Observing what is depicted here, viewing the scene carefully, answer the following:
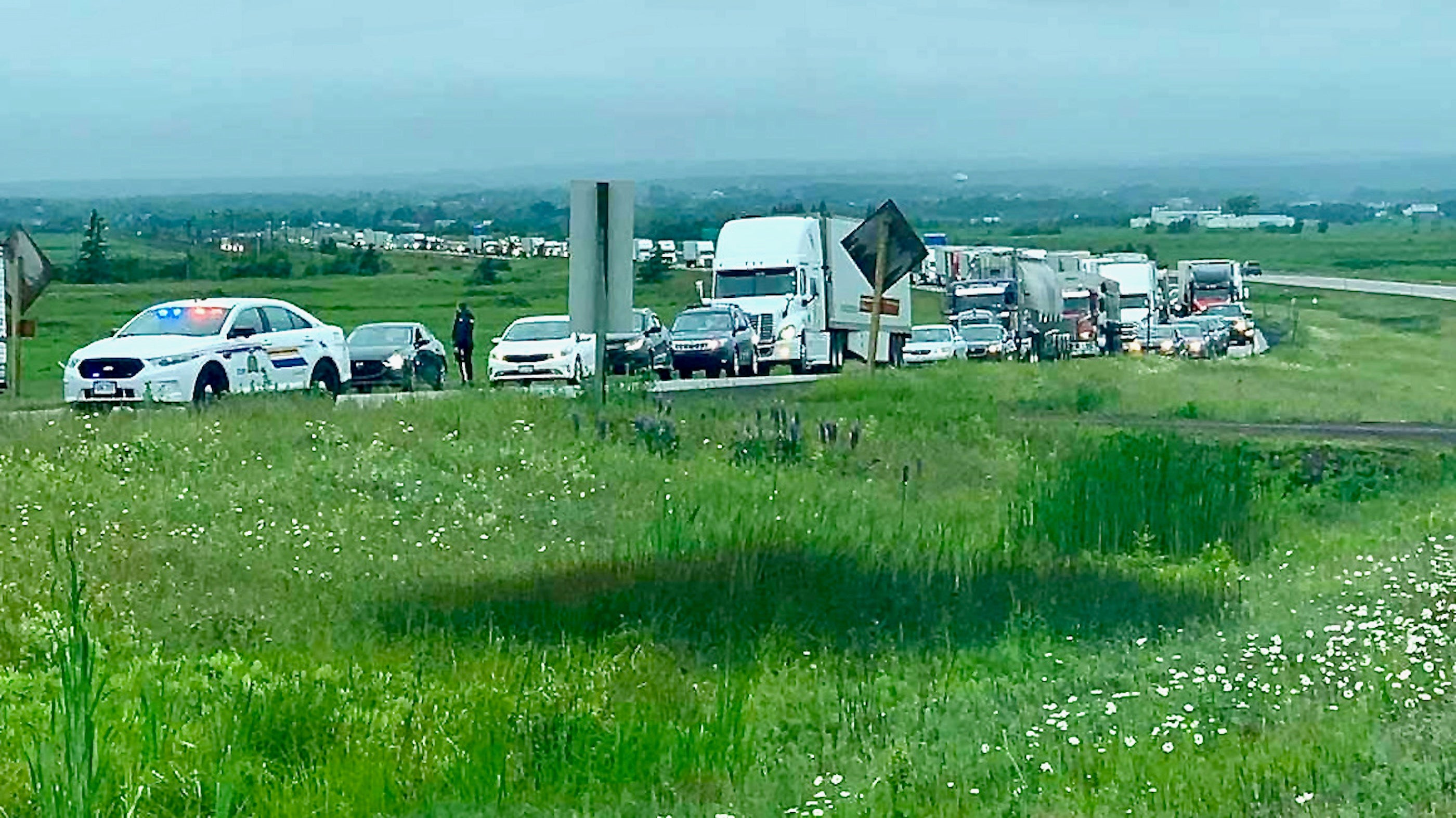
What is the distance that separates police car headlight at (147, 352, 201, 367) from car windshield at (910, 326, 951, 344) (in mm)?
29228

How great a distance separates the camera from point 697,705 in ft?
37.0

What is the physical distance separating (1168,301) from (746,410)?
212ft

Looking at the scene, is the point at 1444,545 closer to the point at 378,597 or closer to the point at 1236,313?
the point at 378,597

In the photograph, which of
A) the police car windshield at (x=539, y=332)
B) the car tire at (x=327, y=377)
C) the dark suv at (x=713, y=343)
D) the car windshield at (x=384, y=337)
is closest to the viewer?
the car tire at (x=327, y=377)

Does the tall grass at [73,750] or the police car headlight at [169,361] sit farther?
the police car headlight at [169,361]

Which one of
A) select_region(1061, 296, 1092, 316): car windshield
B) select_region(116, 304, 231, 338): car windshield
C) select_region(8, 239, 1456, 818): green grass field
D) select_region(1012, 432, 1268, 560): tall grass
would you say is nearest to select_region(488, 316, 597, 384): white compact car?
select_region(116, 304, 231, 338): car windshield

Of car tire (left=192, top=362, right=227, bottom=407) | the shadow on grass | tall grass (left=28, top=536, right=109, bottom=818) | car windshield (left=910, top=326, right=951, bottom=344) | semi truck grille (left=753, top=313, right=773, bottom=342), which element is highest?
tall grass (left=28, top=536, right=109, bottom=818)

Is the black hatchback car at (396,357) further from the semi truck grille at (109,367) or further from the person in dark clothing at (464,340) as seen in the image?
the semi truck grille at (109,367)

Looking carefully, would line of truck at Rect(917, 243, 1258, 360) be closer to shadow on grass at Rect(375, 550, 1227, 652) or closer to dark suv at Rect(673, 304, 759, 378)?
Answer: dark suv at Rect(673, 304, 759, 378)

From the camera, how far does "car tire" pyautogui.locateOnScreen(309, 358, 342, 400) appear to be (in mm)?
31719

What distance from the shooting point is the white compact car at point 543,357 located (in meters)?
40.2

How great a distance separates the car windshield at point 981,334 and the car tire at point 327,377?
27878mm

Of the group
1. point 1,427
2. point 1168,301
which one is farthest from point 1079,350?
point 1,427

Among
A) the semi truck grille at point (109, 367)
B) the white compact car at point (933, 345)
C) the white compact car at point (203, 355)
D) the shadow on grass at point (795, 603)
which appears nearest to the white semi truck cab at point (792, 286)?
the white compact car at point (933, 345)
